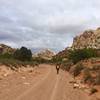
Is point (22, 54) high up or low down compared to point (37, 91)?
up

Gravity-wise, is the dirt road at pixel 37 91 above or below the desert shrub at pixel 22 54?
below

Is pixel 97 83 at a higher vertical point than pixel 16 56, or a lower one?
lower

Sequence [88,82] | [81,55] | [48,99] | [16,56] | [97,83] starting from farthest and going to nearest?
[16,56], [81,55], [88,82], [97,83], [48,99]

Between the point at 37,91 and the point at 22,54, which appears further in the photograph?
the point at 22,54

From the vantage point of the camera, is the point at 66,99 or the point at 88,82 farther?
the point at 88,82

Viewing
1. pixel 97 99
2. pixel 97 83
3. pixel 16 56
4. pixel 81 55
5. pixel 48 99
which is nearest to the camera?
pixel 48 99

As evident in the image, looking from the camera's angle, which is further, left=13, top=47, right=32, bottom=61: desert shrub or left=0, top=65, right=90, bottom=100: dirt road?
left=13, top=47, right=32, bottom=61: desert shrub

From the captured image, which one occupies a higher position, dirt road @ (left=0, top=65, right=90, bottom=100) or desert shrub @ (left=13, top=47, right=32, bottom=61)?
desert shrub @ (left=13, top=47, right=32, bottom=61)

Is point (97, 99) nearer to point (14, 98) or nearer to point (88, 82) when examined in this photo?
point (14, 98)

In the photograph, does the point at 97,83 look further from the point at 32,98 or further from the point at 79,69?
the point at 79,69

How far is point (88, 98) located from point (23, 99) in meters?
5.82

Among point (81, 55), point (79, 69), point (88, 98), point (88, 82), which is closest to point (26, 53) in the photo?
point (81, 55)

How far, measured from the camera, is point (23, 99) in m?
18.3

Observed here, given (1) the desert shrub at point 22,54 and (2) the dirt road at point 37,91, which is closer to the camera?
(2) the dirt road at point 37,91
